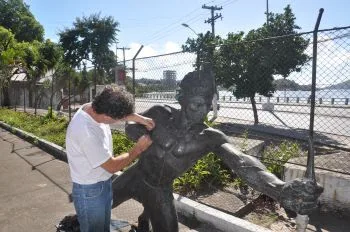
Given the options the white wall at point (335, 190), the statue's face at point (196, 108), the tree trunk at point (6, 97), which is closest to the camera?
the statue's face at point (196, 108)

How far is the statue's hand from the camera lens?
2064mm

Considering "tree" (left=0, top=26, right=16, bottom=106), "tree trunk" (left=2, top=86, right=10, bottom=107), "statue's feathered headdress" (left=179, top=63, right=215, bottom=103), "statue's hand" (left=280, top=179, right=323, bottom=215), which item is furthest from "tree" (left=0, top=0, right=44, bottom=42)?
Result: "statue's hand" (left=280, top=179, right=323, bottom=215)

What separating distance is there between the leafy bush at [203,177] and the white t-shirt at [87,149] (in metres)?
2.88

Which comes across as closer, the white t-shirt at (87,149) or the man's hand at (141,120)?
the white t-shirt at (87,149)

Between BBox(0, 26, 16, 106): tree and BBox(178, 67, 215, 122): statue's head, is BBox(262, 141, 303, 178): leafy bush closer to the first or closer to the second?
BBox(178, 67, 215, 122): statue's head

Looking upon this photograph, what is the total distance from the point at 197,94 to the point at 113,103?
0.72 metres

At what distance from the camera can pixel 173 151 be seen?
2.73 metres

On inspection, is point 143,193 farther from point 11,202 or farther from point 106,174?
point 11,202

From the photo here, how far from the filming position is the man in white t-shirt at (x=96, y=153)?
224 cm

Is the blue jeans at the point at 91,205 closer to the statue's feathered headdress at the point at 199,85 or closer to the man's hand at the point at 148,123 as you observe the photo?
the man's hand at the point at 148,123

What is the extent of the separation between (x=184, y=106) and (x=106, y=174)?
2.57 feet

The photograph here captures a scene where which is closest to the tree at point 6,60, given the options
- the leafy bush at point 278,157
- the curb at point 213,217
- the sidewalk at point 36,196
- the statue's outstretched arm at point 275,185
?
the sidewalk at point 36,196

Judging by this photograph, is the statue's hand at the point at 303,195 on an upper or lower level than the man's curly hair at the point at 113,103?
lower

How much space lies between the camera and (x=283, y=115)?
47.9 feet
